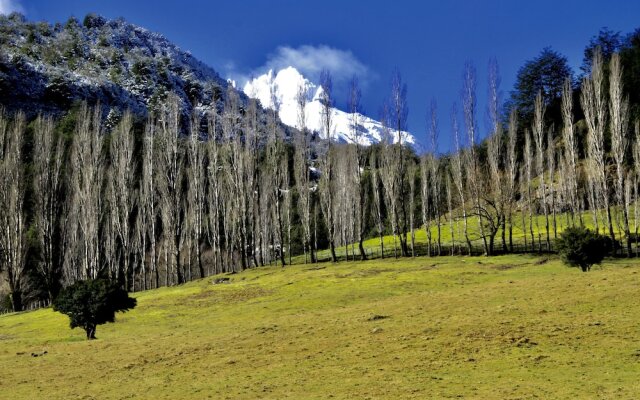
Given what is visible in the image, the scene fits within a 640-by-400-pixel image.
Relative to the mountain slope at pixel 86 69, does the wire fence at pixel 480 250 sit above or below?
below

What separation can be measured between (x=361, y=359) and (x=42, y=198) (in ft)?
192

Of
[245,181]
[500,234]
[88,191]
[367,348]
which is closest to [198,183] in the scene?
[245,181]

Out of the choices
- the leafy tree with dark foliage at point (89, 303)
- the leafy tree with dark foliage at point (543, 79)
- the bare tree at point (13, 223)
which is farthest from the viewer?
the leafy tree with dark foliage at point (543, 79)

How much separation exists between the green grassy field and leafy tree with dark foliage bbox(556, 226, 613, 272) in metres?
4.43

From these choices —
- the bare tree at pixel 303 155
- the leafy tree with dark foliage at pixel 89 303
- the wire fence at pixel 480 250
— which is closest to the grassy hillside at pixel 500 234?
the wire fence at pixel 480 250

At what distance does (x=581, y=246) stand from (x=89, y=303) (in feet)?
109

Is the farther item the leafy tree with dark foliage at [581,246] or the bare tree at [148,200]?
the bare tree at [148,200]

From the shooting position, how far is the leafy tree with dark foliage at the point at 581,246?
3506cm

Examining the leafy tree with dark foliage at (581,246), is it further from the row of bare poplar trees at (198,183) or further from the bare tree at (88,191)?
the bare tree at (88,191)

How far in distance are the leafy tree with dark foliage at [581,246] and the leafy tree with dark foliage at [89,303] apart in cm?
3124

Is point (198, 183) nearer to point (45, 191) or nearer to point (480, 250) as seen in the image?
point (45, 191)

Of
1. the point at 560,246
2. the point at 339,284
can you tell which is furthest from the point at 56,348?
the point at 560,246

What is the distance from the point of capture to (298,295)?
130 ft

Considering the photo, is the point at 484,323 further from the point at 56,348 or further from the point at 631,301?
the point at 56,348
